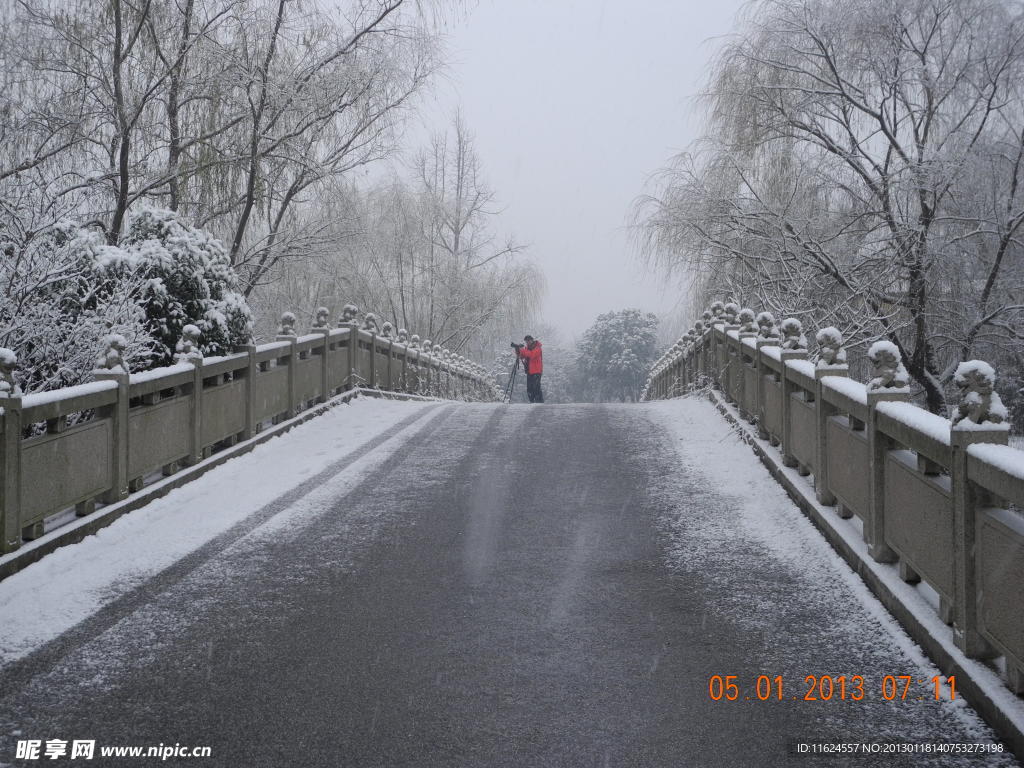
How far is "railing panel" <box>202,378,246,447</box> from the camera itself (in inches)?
405

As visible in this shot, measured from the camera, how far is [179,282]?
35.9 ft

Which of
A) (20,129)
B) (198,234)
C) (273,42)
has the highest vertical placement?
(273,42)

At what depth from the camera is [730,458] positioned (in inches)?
424

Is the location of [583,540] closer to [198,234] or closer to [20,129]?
[198,234]

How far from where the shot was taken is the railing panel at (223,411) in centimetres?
1029

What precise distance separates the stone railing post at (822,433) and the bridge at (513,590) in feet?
0.08

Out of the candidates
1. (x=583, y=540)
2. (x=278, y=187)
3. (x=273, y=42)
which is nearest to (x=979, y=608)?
(x=583, y=540)

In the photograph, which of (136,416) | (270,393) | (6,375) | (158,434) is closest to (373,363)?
(270,393)

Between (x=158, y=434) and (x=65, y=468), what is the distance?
70.6 inches

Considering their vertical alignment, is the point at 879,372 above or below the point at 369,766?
above

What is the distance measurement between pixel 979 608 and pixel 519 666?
2148mm

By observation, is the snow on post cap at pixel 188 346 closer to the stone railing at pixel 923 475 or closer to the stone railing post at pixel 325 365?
the stone railing post at pixel 325 365

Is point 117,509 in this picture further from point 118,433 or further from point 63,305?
point 63,305

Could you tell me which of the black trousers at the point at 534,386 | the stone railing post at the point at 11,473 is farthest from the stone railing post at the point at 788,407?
the black trousers at the point at 534,386
